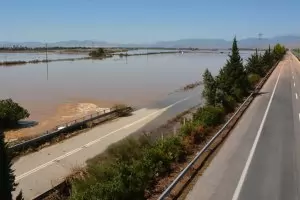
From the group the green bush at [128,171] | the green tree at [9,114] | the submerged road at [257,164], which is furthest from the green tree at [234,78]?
the green bush at [128,171]

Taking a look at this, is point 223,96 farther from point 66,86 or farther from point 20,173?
point 66,86

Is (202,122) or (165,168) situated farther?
(202,122)

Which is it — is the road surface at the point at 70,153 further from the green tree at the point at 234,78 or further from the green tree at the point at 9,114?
the green tree at the point at 9,114

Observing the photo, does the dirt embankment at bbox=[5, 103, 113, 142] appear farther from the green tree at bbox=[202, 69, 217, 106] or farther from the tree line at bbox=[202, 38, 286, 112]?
the tree line at bbox=[202, 38, 286, 112]

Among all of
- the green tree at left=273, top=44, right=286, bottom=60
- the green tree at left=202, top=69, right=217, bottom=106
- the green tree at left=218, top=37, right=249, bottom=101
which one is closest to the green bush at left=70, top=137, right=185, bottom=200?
the green tree at left=202, top=69, right=217, bottom=106

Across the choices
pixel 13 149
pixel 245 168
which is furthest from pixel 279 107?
pixel 13 149

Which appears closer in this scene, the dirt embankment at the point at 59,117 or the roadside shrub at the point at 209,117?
the roadside shrub at the point at 209,117

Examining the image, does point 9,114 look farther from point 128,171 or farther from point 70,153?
point 128,171

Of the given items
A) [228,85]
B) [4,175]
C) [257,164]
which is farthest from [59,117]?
[4,175]
